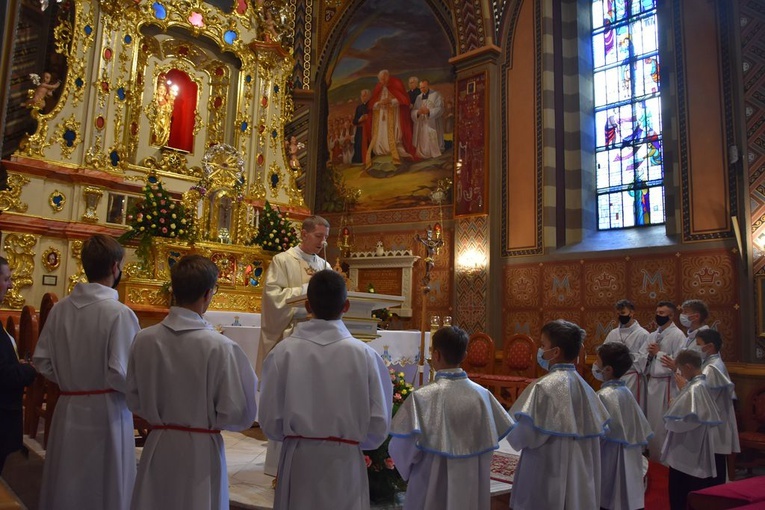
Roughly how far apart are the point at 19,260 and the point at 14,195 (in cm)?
95

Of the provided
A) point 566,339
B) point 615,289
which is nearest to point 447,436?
point 566,339

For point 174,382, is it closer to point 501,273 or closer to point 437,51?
point 501,273

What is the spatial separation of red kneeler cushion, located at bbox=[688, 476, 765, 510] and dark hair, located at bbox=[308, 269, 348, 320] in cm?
262

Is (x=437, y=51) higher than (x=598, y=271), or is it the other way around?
(x=437, y=51)

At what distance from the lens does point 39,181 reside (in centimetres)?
944

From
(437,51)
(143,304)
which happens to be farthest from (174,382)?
(437,51)

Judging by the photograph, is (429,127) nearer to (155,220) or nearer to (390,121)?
(390,121)

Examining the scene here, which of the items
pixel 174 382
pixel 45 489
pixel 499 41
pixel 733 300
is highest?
pixel 499 41

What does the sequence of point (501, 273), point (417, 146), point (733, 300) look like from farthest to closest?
point (417, 146) < point (501, 273) < point (733, 300)

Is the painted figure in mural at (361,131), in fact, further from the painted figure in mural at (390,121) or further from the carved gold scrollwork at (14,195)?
the carved gold scrollwork at (14,195)

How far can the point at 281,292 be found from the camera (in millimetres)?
4812

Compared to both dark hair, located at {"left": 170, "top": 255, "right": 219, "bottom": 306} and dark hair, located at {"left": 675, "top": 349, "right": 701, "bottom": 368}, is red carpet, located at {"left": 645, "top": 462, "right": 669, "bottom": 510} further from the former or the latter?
dark hair, located at {"left": 170, "top": 255, "right": 219, "bottom": 306}

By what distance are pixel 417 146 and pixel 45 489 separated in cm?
1017

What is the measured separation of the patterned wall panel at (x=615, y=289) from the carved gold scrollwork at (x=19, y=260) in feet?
24.2
